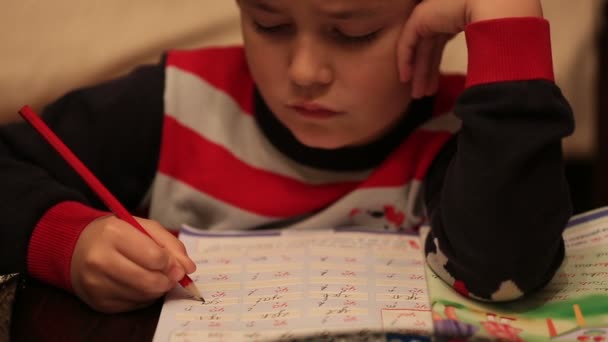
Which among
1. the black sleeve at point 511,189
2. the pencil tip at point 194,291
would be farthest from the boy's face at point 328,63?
the pencil tip at point 194,291

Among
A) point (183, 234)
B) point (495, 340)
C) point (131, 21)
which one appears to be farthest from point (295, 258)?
point (131, 21)

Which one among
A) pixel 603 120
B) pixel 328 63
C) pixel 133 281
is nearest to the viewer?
pixel 133 281

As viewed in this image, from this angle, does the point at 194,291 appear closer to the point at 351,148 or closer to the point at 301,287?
the point at 301,287

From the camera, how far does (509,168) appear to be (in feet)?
1.96

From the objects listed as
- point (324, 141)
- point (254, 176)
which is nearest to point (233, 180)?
point (254, 176)

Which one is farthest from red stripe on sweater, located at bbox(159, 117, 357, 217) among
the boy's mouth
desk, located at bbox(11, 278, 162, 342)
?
desk, located at bbox(11, 278, 162, 342)

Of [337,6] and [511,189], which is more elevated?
[337,6]

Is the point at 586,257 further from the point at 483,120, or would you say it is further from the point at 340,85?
the point at 340,85

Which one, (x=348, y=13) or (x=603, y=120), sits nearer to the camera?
(x=348, y=13)

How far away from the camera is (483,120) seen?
0.62m

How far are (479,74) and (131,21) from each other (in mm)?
547

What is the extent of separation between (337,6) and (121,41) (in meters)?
0.44

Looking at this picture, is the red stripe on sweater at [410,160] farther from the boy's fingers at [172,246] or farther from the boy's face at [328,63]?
the boy's fingers at [172,246]

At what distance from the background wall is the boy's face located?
304 millimetres
